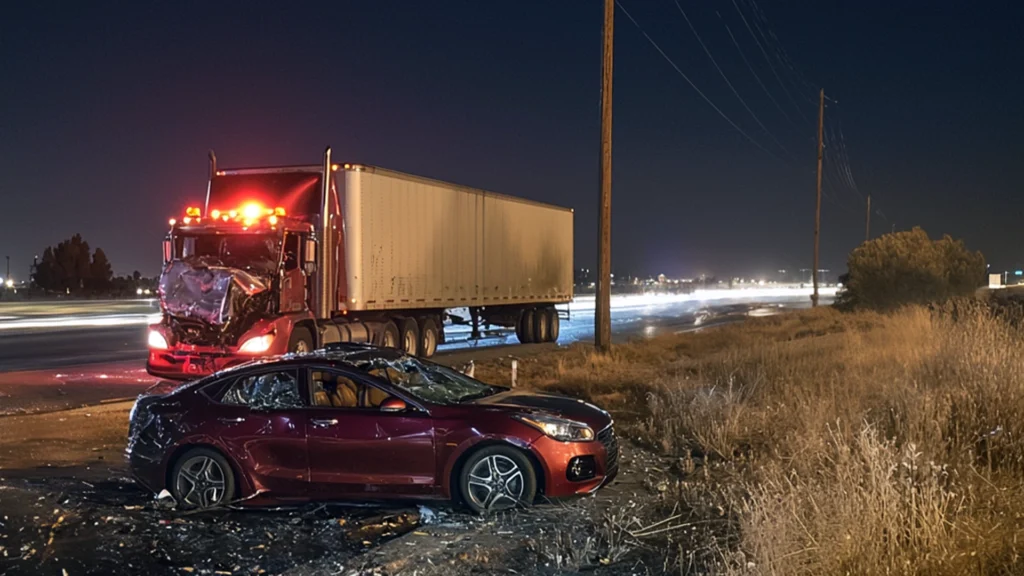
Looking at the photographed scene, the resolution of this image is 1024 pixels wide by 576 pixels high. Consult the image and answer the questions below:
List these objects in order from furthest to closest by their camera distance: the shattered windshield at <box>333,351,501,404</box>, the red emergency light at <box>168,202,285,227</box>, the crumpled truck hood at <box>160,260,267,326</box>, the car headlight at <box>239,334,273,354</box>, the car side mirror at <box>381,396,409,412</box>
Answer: the red emergency light at <box>168,202,285,227</box> → the car headlight at <box>239,334,273,354</box> → the crumpled truck hood at <box>160,260,267,326</box> → the shattered windshield at <box>333,351,501,404</box> → the car side mirror at <box>381,396,409,412</box>

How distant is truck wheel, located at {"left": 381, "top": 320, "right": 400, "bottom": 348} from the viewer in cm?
2036

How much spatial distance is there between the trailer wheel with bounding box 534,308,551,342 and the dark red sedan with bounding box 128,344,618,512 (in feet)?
67.1

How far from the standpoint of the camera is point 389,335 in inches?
813

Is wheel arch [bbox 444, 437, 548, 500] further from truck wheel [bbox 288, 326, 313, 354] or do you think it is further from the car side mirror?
truck wheel [bbox 288, 326, 313, 354]

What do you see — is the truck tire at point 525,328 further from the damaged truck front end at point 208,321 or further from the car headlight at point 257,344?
the car headlight at point 257,344

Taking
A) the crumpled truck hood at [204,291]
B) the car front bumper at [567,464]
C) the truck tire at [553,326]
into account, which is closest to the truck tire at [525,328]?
the truck tire at [553,326]

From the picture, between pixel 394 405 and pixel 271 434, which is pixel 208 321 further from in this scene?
pixel 394 405

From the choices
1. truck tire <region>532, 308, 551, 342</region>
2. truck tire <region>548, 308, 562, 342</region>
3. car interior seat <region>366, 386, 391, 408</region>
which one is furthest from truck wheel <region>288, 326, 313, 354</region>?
truck tire <region>548, 308, 562, 342</region>

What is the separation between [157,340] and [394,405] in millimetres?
8623

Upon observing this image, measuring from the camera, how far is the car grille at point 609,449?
301 inches

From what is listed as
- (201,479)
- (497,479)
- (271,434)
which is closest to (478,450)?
(497,479)

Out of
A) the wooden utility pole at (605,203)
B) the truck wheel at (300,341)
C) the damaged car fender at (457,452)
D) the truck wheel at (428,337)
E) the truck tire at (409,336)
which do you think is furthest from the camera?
the truck wheel at (428,337)

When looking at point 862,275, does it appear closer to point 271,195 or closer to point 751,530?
point 271,195

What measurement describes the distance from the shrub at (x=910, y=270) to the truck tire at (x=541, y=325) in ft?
62.8
